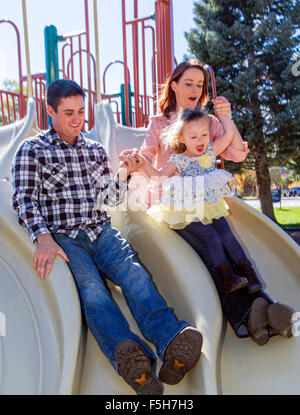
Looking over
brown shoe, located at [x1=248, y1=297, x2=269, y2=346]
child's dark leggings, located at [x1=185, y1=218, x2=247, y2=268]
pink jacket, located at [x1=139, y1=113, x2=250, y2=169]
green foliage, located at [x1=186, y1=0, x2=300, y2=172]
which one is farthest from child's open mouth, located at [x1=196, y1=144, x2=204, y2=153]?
green foliage, located at [x1=186, y1=0, x2=300, y2=172]

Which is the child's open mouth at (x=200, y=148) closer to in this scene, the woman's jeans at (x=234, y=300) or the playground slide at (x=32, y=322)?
the woman's jeans at (x=234, y=300)

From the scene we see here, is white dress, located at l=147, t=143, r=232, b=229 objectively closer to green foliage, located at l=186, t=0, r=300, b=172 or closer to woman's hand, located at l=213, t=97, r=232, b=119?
woman's hand, located at l=213, t=97, r=232, b=119

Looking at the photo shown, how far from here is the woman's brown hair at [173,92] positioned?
2.23 m

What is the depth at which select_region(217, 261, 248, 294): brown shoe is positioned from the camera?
5.48ft

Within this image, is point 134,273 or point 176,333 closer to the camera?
point 176,333

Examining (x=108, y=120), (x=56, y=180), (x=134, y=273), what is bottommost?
(x=134, y=273)

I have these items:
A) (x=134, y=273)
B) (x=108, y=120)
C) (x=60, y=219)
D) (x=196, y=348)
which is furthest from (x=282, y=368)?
(x=108, y=120)

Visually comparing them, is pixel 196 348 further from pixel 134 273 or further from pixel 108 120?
pixel 108 120

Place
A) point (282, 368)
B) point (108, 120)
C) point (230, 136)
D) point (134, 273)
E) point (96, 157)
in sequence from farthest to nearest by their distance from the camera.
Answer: point (108, 120), point (230, 136), point (96, 157), point (134, 273), point (282, 368)

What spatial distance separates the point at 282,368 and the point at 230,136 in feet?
3.90

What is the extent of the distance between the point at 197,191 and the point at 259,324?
0.67 metres

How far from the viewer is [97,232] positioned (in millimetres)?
1785

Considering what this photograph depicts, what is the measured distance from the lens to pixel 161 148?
223cm
